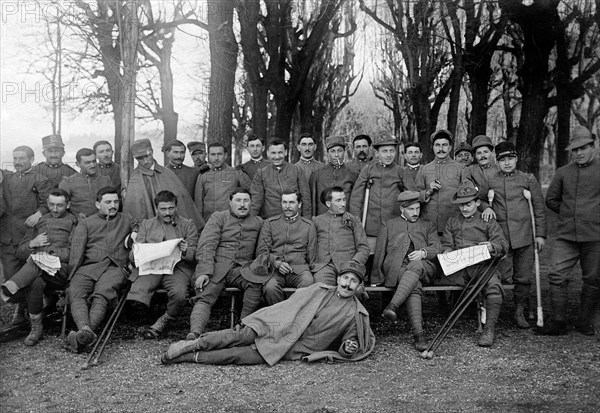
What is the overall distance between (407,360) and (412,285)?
2.85 feet

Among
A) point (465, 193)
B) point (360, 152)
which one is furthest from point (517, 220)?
point (360, 152)

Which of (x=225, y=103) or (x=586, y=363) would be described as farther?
(x=225, y=103)

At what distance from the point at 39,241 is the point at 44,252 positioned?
13 centimetres

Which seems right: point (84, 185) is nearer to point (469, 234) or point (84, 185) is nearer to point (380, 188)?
point (380, 188)

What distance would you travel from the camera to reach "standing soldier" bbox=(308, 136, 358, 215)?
313 inches

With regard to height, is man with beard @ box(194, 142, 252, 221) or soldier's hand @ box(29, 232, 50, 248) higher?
man with beard @ box(194, 142, 252, 221)

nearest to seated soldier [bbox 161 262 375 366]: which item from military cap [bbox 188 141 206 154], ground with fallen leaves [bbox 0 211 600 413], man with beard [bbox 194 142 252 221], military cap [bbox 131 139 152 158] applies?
ground with fallen leaves [bbox 0 211 600 413]

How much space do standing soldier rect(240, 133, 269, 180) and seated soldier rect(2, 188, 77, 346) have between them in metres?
A: 2.43

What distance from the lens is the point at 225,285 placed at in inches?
267

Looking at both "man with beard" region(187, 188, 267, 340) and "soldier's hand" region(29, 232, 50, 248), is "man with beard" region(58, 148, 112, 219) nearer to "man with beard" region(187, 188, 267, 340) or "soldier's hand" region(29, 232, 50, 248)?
"soldier's hand" region(29, 232, 50, 248)

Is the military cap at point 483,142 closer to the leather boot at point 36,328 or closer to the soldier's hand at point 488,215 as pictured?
the soldier's hand at point 488,215

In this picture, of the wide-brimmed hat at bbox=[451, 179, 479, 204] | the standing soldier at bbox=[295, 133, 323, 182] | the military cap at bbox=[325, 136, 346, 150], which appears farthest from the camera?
the standing soldier at bbox=[295, 133, 323, 182]

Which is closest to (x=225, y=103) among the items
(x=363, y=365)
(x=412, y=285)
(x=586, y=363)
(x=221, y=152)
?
(x=221, y=152)

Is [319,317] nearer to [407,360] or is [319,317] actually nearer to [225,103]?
[407,360]
